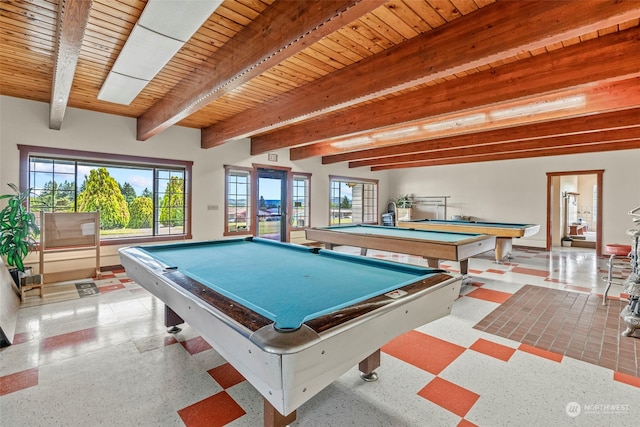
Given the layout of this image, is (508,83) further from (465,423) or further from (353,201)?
(353,201)

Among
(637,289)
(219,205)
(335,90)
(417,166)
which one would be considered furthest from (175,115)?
(417,166)

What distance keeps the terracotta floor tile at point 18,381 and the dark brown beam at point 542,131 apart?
5.98m

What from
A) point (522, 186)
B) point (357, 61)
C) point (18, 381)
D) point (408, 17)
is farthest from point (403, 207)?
point (18, 381)

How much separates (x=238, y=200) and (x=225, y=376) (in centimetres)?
486

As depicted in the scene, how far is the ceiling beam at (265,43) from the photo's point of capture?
1.75 m

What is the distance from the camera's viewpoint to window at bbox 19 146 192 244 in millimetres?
4391

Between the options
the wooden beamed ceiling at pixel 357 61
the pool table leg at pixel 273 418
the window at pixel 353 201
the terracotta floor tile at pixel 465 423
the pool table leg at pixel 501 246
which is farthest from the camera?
the window at pixel 353 201

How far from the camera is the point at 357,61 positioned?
304cm

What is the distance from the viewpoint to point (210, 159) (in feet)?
19.3

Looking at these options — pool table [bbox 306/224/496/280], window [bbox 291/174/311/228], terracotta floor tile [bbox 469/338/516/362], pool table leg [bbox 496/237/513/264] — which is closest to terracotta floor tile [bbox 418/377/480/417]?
terracotta floor tile [bbox 469/338/516/362]

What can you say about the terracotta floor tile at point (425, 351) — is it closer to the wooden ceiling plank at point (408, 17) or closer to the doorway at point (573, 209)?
the wooden ceiling plank at point (408, 17)

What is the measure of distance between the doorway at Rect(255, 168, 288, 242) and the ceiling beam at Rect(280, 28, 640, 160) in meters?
2.55

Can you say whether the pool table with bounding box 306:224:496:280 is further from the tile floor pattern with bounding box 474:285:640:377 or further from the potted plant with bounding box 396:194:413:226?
the potted plant with bounding box 396:194:413:226

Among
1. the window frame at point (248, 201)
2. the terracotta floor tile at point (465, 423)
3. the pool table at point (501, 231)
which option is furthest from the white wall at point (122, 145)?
the terracotta floor tile at point (465, 423)
